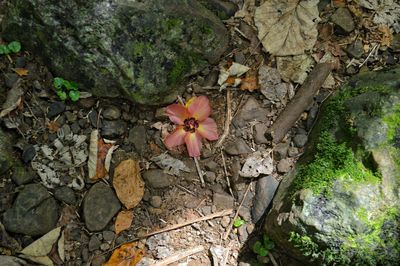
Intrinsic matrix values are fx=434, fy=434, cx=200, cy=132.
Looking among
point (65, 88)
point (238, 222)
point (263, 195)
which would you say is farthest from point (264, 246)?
point (65, 88)

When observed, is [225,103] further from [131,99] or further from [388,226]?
[388,226]

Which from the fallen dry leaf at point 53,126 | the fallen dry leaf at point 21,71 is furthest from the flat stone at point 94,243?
the fallen dry leaf at point 21,71

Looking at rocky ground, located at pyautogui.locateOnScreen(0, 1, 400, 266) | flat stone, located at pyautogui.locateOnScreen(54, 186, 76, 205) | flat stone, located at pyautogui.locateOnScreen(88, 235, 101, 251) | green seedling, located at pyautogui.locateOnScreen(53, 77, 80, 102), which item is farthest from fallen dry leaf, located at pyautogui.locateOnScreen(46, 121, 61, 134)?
flat stone, located at pyautogui.locateOnScreen(88, 235, 101, 251)

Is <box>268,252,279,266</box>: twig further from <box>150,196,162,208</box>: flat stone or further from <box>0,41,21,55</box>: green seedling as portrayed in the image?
<box>0,41,21,55</box>: green seedling

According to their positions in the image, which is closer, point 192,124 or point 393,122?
point 393,122

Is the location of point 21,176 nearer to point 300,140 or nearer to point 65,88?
point 65,88

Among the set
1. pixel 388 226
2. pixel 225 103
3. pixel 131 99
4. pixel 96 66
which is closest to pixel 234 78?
pixel 225 103

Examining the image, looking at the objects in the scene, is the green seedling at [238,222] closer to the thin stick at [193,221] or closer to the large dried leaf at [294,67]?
the thin stick at [193,221]
